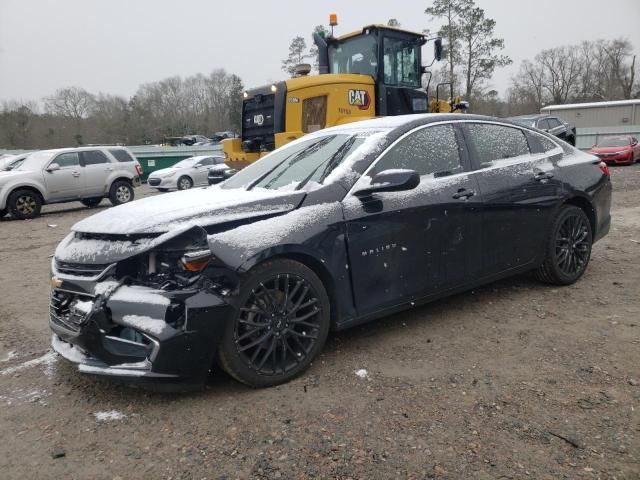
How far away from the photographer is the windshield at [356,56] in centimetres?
977

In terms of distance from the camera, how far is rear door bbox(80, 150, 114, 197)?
1335 cm

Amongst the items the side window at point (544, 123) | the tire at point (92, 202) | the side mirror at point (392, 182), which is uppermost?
the side window at point (544, 123)

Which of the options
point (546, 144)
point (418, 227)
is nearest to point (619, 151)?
point (546, 144)

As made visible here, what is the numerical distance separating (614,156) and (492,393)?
20.6 metres

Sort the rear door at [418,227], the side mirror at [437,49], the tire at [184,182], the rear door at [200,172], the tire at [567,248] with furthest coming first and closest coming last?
the rear door at [200,172], the tire at [184,182], the side mirror at [437,49], the tire at [567,248], the rear door at [418,227]

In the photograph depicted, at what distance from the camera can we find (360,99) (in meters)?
9.32

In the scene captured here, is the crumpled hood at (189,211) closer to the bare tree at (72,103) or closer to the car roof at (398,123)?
the car roof at (398,123)

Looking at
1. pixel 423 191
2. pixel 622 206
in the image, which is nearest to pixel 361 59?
pixel 622 206

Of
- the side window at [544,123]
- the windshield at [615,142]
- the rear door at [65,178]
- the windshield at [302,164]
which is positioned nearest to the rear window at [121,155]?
the rear door at [65,178]

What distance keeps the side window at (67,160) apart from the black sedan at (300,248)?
35.1 ft

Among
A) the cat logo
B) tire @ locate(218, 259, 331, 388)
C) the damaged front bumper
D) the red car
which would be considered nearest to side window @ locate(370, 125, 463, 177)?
tire @ locate(218, 259, 331, 388)

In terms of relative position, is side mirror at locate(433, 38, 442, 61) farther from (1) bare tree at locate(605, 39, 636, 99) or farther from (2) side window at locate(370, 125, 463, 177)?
(1) bare tree at locate(605, 39, 636, 99)

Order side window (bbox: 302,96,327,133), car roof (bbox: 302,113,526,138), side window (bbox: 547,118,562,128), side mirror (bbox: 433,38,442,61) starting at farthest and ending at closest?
1. side window (bbox: 547,118,562,128)
2. side mirror (bbox: 433,38,442,61)
3. side window (bbox: 302,96,327,133)
4. car roof (bbox: 302,113,526,138)

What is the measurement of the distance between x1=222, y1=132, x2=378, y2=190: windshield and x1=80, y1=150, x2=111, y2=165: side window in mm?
10811
